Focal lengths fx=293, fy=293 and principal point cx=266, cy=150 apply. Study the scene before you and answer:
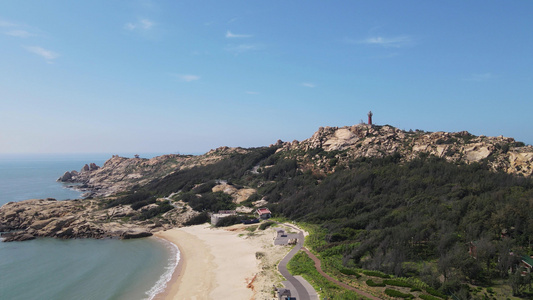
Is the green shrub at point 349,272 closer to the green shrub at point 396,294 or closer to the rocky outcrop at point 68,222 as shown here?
the green shrub at point 396,294

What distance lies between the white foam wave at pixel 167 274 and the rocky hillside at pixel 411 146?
42.6m

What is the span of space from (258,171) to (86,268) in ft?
177

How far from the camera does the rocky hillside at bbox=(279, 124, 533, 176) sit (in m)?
53.3

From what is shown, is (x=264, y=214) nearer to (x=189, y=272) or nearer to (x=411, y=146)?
(x=189, y=272)

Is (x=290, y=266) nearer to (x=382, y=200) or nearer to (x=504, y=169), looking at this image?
(x=382, y=200)

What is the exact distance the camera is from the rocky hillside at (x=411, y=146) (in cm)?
5331

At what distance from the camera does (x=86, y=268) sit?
37375mm

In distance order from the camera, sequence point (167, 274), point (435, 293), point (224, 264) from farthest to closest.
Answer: point (224, 264), point (167, 274), point (435, 293)

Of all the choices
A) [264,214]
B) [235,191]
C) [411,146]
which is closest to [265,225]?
[264,214]

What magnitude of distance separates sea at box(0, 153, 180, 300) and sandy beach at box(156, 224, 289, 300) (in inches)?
80.9

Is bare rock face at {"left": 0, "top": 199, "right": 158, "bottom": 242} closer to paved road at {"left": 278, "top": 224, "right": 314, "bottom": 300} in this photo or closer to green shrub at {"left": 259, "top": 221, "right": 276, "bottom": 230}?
green shrub at {"left": 259, "top": 221, "right": 276, "bottom": 230}

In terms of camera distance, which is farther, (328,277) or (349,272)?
(349,272)

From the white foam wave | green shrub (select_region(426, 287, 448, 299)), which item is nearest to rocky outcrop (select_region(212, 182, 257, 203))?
the white foam wave

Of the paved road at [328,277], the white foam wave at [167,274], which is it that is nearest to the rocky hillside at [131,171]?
the white foam wave at [167,274]
